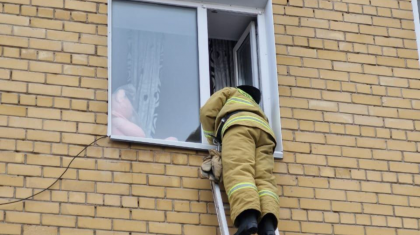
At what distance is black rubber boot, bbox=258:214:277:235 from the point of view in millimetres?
7368

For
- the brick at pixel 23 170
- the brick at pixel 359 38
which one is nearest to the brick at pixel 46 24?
the brick at pixel 23 170

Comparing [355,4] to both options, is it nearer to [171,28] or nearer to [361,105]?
[361,105]

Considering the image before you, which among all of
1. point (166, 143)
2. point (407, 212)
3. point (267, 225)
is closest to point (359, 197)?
point (407, 212)

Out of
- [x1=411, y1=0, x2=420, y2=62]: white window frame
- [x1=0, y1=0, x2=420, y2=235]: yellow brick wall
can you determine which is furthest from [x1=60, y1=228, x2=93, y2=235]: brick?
[x1=411, y1=0, x2=420, y2=62]: white window frame

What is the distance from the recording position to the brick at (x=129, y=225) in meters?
7.48

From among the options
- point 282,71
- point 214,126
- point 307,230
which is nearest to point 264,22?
point 282,71

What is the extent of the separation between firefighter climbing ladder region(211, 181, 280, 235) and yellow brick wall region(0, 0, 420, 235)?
116mm

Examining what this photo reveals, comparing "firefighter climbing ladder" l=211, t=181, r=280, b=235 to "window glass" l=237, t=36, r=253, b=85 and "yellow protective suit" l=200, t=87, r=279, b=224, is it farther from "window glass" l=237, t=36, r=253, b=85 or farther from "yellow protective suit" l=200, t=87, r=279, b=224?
"window glass" l=237, t=36, r=253, b=85

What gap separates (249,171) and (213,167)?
0.95 ft

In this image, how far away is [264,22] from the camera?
8.81m

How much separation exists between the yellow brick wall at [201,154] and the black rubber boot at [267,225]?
416mm

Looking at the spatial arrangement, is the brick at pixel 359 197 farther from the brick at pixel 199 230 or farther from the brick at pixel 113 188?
the brick at pixel 113 188

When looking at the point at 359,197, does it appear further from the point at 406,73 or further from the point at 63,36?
the point at 63,36

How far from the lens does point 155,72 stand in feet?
27.3
